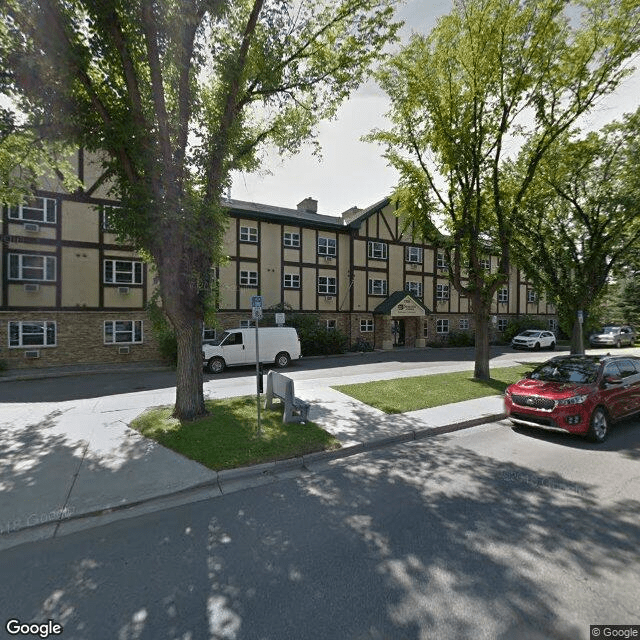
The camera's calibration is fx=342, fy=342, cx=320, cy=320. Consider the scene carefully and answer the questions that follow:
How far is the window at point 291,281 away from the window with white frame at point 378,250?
6420 millimetres

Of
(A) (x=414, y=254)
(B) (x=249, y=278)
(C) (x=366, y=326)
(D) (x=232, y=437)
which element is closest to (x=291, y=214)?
(B) (x=249, y=278)

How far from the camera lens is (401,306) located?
2530cm

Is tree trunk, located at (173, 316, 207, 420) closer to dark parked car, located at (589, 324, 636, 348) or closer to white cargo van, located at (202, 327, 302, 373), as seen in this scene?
white cargo van, located at (202, 327, 302, 373)

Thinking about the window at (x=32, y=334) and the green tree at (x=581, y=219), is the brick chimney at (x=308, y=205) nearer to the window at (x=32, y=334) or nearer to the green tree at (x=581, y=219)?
the green tree at (x=581, y=219)

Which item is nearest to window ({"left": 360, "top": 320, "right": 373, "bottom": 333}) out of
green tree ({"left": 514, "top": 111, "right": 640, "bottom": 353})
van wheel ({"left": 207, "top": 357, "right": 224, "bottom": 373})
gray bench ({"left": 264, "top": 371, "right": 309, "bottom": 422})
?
green tree ({"left": 514, "top": 111, "right": 640, "bottom": 353})

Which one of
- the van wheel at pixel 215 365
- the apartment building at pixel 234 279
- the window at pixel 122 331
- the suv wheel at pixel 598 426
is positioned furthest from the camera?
the window at pixel 122 331

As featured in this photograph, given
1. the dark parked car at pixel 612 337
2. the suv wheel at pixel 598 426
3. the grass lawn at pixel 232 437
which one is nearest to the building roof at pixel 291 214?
the grass lawn at pixel 232 437

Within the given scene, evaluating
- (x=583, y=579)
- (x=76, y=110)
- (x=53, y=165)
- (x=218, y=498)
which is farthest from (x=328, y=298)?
(x=583, y=579)

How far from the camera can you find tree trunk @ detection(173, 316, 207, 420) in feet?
25.5

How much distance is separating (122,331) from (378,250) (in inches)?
715

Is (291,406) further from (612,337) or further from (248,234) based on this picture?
(612,337)

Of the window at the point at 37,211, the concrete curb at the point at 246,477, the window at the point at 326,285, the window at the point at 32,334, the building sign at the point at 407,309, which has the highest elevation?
the window at the point at 37,211

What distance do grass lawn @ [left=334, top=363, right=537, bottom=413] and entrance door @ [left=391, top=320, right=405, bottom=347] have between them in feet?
43.2

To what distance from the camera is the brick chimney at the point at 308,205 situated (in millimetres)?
27734
